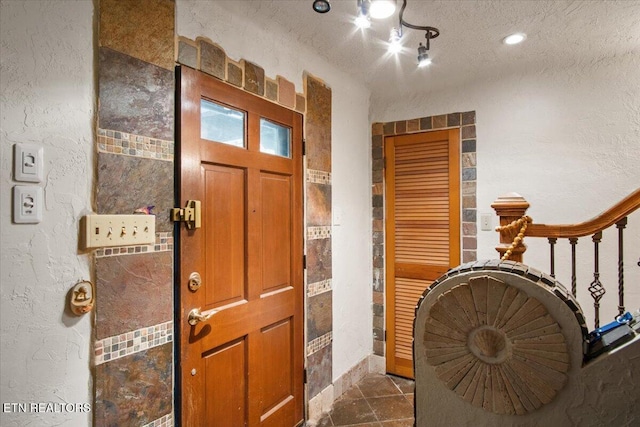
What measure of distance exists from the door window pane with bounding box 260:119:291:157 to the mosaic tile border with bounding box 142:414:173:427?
1.28 metres

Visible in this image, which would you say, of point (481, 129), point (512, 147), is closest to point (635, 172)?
point (512, 147)

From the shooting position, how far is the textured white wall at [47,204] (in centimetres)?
101

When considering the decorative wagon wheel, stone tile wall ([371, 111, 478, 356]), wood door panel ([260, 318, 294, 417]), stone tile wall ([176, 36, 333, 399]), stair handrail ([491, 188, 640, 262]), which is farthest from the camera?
stone tile wall ([371, 111, 478, 356])

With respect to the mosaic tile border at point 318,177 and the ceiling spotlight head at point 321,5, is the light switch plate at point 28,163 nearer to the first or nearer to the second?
the ceiling spotlight head at point 321,5

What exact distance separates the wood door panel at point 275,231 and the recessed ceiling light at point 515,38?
59.4 inches

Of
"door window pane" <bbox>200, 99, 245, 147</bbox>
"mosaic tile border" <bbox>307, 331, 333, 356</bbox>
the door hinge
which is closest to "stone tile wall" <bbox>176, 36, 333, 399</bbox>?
"mosaic tile border" <bbox>307, 331, 333, 356</bbox>

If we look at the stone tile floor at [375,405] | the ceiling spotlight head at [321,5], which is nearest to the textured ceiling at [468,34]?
the ceiling spotlight head at [321,5]

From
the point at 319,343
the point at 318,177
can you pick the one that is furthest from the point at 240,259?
the point at 319,343

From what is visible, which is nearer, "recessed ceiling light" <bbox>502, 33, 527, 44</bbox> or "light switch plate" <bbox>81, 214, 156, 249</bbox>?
"light switch plate" <bbox>81, 214, 156, 249</bbox>

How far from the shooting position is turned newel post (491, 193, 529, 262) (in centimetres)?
146

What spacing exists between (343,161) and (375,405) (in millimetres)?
1745

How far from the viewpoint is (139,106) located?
130 cm

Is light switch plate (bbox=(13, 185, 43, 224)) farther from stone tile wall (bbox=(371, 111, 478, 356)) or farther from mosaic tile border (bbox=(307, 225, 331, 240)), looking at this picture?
stone tile wall (bbox=(371, 111, 478, 356))

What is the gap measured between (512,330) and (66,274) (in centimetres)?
136
